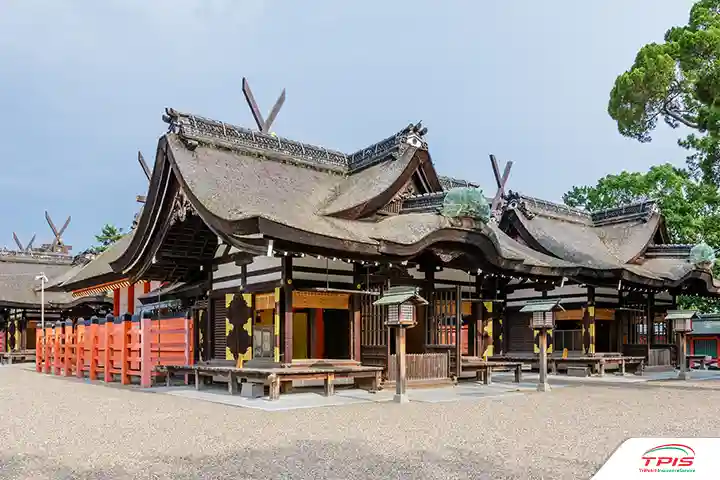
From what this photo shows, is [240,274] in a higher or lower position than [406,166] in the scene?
lower

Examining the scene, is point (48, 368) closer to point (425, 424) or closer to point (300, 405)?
point (300, 405)

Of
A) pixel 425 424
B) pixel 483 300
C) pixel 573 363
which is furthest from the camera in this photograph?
pixel 573 363

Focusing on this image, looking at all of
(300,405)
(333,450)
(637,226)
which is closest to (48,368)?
(300,405)

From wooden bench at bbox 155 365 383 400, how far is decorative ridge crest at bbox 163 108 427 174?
4958mm

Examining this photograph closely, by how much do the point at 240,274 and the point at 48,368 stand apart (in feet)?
32.1

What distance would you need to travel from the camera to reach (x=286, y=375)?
1152cm

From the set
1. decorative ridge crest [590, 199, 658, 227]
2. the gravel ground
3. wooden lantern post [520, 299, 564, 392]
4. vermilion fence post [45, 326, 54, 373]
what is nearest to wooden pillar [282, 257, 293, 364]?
the gravel ground

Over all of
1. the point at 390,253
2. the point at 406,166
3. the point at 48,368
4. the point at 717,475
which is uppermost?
the point at 406,166

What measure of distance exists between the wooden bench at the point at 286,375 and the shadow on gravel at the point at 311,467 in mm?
4677

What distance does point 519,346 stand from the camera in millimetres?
20875

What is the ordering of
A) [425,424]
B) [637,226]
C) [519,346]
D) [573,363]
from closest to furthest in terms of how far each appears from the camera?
[425,424] < [573,363] < [519,346] < [637,226]

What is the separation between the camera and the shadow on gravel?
5719 mm

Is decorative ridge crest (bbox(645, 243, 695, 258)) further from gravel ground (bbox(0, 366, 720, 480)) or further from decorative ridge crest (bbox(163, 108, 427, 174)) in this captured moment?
decorative ridge crest (bbox(163, 108, 427, 174))

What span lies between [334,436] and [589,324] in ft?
43.9
